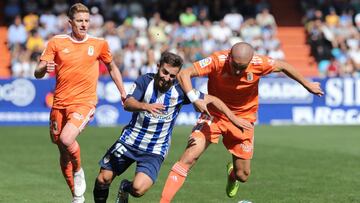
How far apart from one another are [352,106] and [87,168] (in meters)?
14.0

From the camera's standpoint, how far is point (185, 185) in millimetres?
13375

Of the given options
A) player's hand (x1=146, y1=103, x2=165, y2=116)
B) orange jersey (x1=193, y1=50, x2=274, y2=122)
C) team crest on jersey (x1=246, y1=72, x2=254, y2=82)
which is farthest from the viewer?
team crest on jersey (x1=246, y1=72, x2=254, y2=82)

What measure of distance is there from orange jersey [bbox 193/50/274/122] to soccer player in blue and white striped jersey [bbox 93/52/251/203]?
2.17ft

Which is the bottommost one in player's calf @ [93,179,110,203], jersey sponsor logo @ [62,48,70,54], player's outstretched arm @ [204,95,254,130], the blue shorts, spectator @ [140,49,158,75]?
spectator @ [140,49,158,75]

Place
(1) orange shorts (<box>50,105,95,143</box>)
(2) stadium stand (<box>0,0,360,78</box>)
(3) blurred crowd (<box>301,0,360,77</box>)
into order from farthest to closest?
(3) blurred crowd (<box>301,0,360,77</box>) < (2) stadium stand (<box>0,0,360,78</box>) < (1) orange shorts (<box>50,105,95,143</box>)

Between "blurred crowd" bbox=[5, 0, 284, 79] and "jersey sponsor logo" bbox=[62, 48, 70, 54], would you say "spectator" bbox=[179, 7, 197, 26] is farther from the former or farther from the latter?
"jersey sponsor logo" bbox=[62, 48, 70, 54]

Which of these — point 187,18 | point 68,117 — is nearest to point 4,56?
point 187,18

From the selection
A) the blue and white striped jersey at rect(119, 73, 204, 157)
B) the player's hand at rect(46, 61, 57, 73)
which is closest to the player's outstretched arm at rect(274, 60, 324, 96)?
the blue and white striped jersey at rect(119, 73, 204, 157)

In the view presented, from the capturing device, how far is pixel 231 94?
11.0m

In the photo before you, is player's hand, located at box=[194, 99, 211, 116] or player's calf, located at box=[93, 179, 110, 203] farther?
player's calf, located at box=[93, 179, 110, 203]

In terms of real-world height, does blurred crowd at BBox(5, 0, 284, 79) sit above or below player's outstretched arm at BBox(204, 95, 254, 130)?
below

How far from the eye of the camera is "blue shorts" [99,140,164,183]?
32.5ft

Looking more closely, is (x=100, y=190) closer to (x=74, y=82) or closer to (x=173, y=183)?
(x=173, y=183)

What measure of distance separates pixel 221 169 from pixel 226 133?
4460mm
